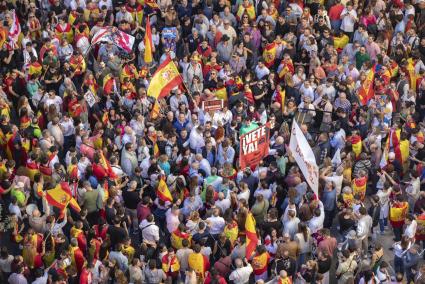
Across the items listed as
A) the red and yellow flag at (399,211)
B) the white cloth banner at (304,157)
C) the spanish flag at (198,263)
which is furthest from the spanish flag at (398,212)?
the spanish flag at (198,263)

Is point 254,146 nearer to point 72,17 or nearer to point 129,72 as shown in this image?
point 129,72

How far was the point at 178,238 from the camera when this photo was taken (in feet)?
70.1

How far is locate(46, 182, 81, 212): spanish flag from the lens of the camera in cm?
2158

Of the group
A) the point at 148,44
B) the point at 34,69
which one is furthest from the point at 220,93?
the point at 34,69

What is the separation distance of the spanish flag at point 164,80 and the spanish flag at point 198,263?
516cm

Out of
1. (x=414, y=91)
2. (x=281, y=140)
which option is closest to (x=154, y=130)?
(x=281, y=140)

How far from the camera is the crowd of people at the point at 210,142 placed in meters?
21.1

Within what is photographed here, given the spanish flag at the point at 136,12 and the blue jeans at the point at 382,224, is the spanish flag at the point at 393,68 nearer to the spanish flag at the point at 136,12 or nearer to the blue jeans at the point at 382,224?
the blue jeans at the point at 382,224

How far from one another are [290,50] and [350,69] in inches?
68.6

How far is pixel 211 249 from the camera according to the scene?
70.8 feet

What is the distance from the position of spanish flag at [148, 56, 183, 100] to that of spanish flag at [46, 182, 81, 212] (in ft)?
12.7

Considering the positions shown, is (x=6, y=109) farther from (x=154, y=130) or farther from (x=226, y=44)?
(x=226, y=44)

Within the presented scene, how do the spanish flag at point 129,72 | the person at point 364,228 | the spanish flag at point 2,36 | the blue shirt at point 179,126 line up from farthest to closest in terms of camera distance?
the spanish flag at point 2,36 < the spanish flag at point 129,72 < the blue shirt at point 179,126 < the person at point 364,228

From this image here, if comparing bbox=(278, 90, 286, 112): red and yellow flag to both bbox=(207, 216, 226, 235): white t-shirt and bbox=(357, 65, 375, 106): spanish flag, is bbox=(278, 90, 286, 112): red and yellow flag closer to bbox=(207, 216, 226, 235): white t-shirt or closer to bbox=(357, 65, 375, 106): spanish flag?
bbox=(357, 65, 375, 106): spanish flag
